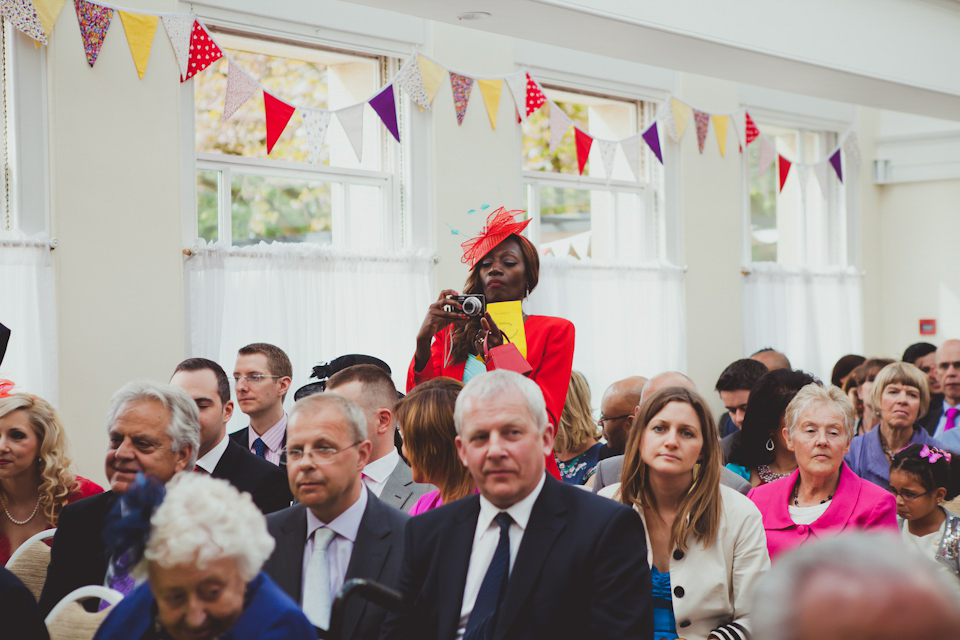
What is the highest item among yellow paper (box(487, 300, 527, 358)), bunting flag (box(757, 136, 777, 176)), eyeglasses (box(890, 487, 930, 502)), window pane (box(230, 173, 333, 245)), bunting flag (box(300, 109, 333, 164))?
bunting flag (box(757, 136, 777, 176))

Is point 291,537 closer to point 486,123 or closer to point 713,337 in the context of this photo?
point 486,123

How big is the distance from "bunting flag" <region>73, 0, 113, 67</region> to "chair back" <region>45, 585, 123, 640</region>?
2.92 metres

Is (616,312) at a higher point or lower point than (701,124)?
lower

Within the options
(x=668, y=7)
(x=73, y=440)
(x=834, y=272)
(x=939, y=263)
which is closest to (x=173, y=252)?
(x=73, y=440)

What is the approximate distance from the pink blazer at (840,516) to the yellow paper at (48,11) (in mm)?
3393

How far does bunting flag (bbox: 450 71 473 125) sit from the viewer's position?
5449 millimetres

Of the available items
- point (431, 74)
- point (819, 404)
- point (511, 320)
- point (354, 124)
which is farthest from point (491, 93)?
point (819, 404)

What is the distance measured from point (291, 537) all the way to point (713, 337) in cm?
502

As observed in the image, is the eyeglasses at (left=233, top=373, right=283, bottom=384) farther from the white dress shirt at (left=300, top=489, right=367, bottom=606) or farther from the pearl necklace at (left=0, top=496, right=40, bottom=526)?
the white dress shirt at (left=300, top=489, right=367, bottom=606)

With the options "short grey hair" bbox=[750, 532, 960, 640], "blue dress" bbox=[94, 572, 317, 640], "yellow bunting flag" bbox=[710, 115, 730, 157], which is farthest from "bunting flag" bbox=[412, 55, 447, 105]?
"short grey hair" bbox=[750, 532, 960, 640]

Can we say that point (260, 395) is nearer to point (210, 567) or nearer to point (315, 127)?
point (315, 127)

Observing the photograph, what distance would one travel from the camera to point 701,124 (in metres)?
6.71

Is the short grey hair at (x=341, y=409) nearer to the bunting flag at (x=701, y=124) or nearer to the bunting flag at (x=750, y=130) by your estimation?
Answer: the bunting flag at (x=701, y=124)

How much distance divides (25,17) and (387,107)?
1.80m
